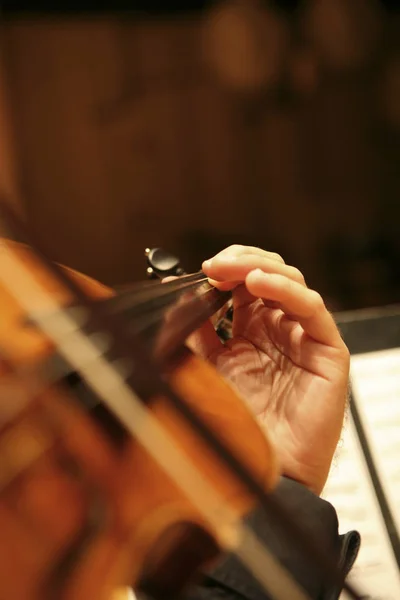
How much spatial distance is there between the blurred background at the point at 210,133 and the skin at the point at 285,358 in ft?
4.70

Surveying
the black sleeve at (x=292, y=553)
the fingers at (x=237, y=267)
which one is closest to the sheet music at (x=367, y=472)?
the black sleeve at (x=292, y=553)

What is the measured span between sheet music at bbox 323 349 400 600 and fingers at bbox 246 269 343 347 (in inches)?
10.6

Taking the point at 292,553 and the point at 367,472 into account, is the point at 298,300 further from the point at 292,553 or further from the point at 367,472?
the point at 367,472

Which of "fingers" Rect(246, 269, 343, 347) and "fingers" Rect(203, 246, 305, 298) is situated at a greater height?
"fingers" Rect(203, 246, 305, 298)

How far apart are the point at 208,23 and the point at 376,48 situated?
2.15 feet

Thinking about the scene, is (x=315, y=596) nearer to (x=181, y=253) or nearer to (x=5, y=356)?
(x=5, y=356)

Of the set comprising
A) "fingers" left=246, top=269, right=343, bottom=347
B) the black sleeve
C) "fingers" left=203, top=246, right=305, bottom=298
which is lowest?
the black sleeve

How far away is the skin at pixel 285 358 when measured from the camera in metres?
0.53

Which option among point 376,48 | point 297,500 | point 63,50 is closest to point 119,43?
point 63,50

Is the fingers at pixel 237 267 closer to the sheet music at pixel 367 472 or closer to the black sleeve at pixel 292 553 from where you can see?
the black sleeve at pixel 292 553

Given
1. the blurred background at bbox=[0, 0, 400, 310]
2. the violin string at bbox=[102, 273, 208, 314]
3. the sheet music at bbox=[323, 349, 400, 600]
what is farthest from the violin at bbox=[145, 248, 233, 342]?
the blurred background at bbox=[0, 0, 400, 310]

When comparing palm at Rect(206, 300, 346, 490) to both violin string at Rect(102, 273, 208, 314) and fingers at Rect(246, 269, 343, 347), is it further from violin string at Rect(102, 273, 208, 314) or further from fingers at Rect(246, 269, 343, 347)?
violin string at Rect(102, 273, 208, 314)

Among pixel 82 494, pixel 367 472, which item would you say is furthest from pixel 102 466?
pixel 367 472

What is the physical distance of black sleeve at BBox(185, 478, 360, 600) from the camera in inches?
17.8
